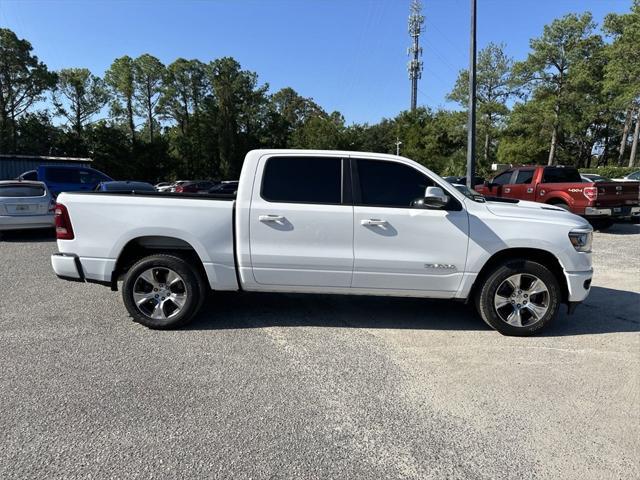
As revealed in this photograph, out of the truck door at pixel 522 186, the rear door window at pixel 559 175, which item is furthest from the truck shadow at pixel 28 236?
the rear door window at pixel 559 175

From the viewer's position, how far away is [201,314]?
5324 mm

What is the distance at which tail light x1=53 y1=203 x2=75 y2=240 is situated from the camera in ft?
15.5

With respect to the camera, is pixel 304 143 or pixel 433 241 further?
pixel 304 143

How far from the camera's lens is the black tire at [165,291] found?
4.75m

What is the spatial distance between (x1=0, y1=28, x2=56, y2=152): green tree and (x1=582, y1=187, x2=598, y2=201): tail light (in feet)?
176

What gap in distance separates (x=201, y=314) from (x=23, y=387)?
6.76 feet

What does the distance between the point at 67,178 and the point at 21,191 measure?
3.75m

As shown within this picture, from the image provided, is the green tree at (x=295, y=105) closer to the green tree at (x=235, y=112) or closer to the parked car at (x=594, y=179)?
the green tree at (x=235, y=112)

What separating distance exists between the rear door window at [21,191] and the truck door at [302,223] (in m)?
8.81

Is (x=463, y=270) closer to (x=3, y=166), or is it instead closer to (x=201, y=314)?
(x=201, y=314)

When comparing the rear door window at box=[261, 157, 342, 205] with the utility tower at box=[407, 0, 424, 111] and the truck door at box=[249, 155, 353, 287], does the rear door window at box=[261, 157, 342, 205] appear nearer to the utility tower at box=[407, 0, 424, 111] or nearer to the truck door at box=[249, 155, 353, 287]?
the truck door at box=[249, 155, 353, 287]

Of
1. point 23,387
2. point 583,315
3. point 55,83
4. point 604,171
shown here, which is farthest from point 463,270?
point 55,83

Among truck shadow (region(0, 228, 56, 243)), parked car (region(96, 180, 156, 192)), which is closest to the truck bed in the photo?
truck shadow (region(0, 228, 56, 243))

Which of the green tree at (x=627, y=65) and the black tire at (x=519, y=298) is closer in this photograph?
the black tire at (x=519, y=298)
